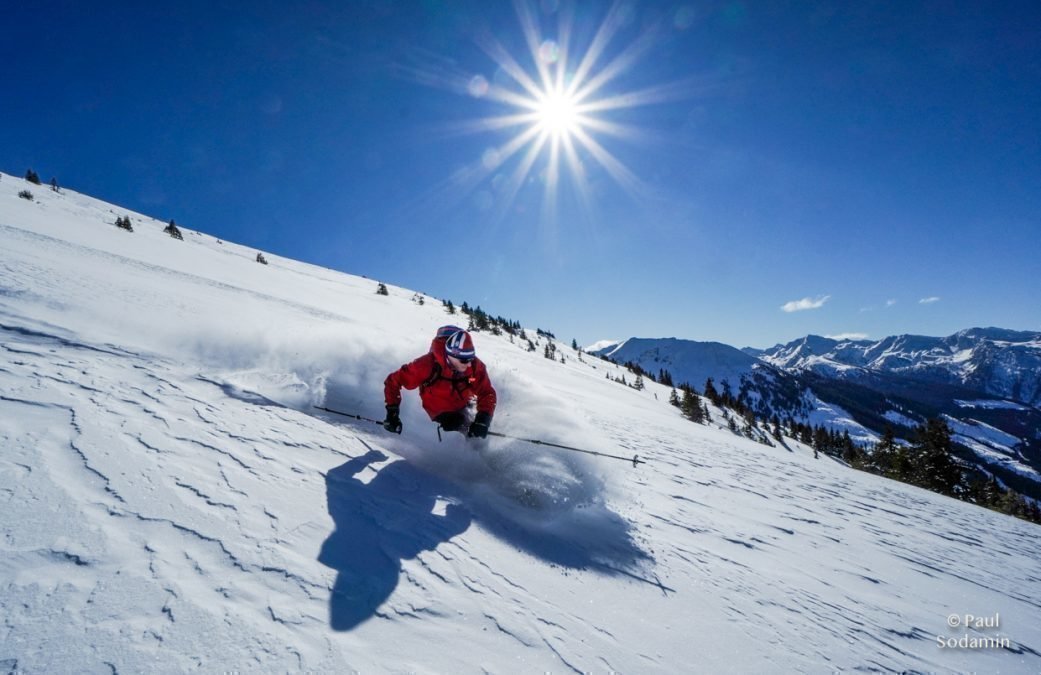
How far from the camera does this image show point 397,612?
2.86m

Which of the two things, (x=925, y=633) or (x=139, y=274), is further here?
(x=139, y=274)

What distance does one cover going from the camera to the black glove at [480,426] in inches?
237

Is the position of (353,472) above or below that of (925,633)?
above

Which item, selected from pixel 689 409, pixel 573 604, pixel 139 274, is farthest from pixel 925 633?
pixel 689 409

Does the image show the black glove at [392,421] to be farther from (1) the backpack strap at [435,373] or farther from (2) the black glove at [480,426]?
(2) the black glove at [480,426]

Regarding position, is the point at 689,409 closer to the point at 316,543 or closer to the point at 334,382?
the point at 334,382

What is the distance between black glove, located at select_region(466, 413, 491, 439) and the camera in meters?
6.01

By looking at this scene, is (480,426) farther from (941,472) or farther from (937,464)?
(937,464)

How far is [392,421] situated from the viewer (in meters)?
6.20

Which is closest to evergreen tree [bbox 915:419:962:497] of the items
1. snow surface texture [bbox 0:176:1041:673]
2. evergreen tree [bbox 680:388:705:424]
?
evergreen tree [bbox 680:388:705:424]

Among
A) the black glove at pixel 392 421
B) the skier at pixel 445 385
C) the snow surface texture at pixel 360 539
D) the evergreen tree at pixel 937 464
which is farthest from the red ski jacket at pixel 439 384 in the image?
the evergreen tree at pixel 937 464

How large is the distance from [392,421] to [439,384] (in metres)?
0.90

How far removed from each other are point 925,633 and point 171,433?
8918 millimetres

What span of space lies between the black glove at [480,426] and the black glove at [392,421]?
1.12 metres
